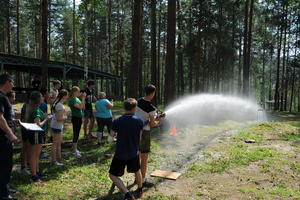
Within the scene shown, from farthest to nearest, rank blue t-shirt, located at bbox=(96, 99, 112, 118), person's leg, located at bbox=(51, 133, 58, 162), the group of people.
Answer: blue t-shirt, located at bbox=(96, 99, 112, 118), person's leg, located at bbox=(51, 133, 58, 162), the group of people

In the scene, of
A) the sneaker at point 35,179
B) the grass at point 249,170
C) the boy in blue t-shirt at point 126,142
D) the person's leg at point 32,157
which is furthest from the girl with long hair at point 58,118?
the grass at point 249,170

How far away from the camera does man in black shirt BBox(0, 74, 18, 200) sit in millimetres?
4289

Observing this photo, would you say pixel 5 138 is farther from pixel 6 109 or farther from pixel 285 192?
pixel 285 192

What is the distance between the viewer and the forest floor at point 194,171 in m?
5.46

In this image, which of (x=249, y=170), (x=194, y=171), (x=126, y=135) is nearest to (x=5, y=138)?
(x=126, y=135)

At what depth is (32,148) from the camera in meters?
5.62

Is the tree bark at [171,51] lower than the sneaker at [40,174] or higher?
higher

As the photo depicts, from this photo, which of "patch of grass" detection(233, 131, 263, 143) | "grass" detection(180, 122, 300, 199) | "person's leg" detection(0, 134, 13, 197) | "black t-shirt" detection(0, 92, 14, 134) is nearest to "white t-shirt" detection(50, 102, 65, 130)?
"black t-shirt" detection(0, 92, 14, 134)

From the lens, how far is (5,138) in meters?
4.37

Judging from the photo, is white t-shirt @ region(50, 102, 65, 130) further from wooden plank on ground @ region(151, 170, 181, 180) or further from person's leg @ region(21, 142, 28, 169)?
wooden plank on ground @ region(151, 170, 181, 180)

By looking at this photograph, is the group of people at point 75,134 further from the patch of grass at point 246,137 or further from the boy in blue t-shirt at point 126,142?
the patch of grass at point 246,137

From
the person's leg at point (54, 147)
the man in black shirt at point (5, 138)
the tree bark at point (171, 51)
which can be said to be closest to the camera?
the man in black shirt at point (5, 138)

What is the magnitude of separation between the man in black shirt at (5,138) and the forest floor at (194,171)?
22.8 inches

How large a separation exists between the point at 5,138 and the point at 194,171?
4.55 meters
